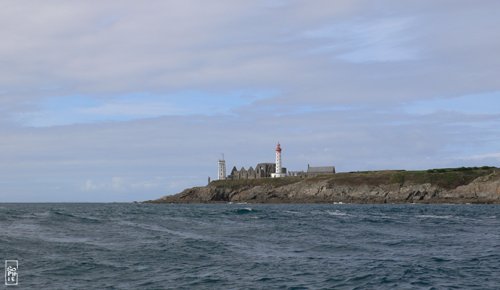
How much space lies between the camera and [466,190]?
582ft

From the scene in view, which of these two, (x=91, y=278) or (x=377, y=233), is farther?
(x=377, y=233)

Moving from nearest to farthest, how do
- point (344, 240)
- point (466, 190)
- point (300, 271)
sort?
point (300, 271)
point (344, 240)
point (466, 190)

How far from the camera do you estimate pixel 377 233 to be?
2213 inches

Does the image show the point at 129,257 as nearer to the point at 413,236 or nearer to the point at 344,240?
the point at 344,240

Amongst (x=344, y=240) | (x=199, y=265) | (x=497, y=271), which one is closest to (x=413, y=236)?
(x=344, y=240)

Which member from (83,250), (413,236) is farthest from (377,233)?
(83,250)

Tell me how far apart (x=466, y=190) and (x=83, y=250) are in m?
157

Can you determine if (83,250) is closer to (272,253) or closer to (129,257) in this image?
(129,257)

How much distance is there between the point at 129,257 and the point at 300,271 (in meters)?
11.1

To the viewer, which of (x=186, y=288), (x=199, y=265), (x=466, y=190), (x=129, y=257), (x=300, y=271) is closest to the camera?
(x=186, y=288)

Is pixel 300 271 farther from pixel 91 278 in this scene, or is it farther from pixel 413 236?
pixel 413 236

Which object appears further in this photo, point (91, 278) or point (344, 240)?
point (344, 240)

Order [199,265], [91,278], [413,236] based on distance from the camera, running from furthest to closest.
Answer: [413,236] < [199,265] < [91,278]

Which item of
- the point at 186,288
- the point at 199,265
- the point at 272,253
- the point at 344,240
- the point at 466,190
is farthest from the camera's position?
the point at 466,190
